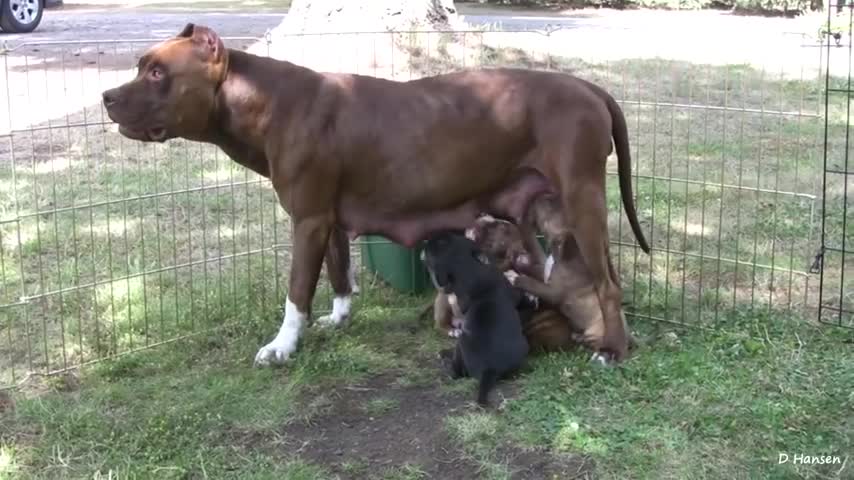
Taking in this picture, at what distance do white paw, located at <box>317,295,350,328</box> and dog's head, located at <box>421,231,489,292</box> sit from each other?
2.70 feet

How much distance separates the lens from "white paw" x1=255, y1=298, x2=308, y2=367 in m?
5.17

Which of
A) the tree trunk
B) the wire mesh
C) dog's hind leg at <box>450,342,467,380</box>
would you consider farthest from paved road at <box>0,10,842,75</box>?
dog's hind leg at <box>450,342,467,380</box>

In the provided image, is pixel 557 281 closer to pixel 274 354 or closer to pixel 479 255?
pixel 479 255

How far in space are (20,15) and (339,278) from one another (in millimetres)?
11160

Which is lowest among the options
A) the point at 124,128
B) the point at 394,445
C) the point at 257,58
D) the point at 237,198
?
the point at 394,445

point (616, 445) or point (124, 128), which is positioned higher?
point (124, 128)

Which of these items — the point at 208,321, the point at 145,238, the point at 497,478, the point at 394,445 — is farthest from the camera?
the point at 145,238

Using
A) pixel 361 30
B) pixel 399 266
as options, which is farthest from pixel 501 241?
pixel 361 30

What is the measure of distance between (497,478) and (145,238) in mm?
3888

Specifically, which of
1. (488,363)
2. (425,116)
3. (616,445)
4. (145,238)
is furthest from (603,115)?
(145,238)

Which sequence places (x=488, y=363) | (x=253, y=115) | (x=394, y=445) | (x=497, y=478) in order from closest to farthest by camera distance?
(x=497, y=478) → (x=394, y=445) → (x=488, y=363) → (x=253, y=115)

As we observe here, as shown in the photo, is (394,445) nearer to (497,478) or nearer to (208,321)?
(497,478)

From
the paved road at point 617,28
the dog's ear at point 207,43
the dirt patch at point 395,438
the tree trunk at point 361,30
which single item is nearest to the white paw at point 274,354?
the dirt patch at point 395,438

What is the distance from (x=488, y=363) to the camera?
470 centimetres
